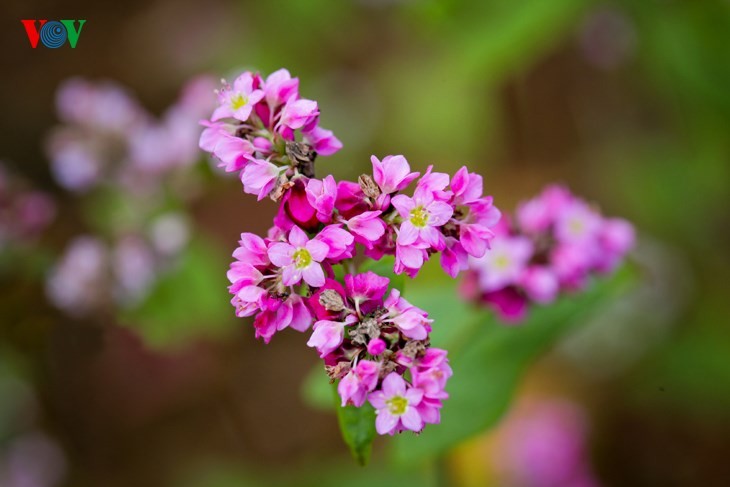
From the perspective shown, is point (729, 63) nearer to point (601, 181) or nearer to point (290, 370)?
point (601, 181)

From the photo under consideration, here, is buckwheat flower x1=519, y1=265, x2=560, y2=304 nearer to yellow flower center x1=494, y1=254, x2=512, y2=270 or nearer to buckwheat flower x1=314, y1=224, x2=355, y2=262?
yellow flower center x1=494, y1=254, x2=512, y2=270

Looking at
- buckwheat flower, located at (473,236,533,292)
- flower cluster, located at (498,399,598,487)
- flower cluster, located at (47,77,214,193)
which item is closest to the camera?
buckwheat flower, located at (473,236,533,292)

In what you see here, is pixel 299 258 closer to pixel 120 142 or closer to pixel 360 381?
pixel 360 381

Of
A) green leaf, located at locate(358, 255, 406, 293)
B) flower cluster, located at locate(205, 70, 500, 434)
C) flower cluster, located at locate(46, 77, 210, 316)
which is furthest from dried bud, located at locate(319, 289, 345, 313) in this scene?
flower cluster, located at locate(46, 77, 210, 316)

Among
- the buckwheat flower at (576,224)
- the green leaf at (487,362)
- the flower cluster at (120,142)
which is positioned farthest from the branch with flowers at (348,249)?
the flower cluster at (120,142)

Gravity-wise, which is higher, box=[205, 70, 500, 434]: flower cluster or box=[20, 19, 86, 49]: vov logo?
box=[205, 70, 500, 434]: flower cluster

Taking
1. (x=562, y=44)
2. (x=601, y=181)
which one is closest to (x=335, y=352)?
(x=601, y=181)
